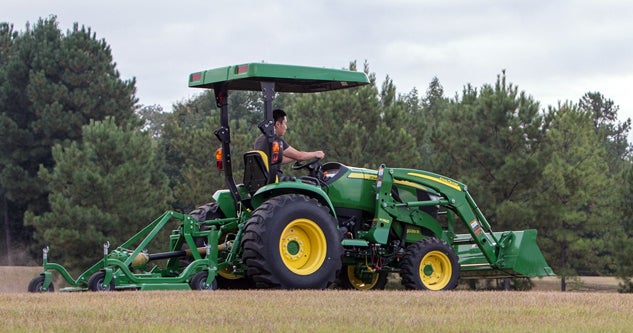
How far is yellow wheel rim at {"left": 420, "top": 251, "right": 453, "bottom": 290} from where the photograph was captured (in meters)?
12.7

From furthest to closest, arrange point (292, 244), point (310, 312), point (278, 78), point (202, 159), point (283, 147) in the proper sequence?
point (202, 159) → point (283, 147) → point (278, 78) → point (292, 244) → point (310, 312)

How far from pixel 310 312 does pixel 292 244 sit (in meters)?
3.24

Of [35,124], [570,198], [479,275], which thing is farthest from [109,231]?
[479,275]

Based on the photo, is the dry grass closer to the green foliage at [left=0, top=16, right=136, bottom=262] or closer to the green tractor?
the green tractor

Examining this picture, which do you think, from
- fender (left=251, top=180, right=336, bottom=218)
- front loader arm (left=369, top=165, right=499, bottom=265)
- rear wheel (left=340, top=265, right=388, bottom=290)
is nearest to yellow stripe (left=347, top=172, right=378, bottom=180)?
front loader arm (left=369, top=165, right=499, bottom=265)

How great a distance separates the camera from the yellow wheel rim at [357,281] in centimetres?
1362

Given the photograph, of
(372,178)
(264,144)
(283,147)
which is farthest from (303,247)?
(372,178)

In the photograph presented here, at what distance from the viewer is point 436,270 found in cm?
1285

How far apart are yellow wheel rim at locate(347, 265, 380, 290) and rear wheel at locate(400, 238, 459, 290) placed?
101 cm

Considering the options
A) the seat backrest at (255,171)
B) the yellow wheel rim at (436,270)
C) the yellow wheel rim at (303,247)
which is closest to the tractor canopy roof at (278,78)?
the seat backrest at (255,171)

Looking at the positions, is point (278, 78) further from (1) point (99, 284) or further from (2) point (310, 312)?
(2) point (310, 312)

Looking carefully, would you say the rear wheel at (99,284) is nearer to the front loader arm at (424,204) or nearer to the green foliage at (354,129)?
the front loader arm at (424,204)

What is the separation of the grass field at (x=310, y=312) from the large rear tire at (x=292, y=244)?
820 millimetres

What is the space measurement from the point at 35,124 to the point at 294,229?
34.1 meters
